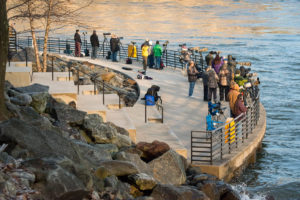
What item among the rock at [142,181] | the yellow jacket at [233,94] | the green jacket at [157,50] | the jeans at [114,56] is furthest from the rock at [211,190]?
the jeans at [114,56]

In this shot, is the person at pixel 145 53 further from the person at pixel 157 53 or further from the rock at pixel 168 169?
the rock at pixel 168 169

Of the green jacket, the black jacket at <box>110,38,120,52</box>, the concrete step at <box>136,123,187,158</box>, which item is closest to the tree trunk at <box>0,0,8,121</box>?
the concrete step at <box>136,123,187,158</box>

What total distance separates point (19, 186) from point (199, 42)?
49.3m

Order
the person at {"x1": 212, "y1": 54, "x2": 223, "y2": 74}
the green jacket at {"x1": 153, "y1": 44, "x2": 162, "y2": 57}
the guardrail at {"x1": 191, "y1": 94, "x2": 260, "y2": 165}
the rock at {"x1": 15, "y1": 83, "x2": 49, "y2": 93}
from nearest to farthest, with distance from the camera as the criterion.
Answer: the guardrail at {"x1": 191, "y1": 94, "x2": 260, "y2": 165} → the rock at {"x1": 15, "y1": 83, "x2": 49, "y2": 93} → the person at {"x1": 212, "y1": 54, "x2": 223, "y2": 74} → the green jacket at {"x1": 153, "y1": 44, "x2": 162, "y2": 57}

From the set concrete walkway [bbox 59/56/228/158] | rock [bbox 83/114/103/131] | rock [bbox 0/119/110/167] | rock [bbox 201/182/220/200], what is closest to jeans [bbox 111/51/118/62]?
concrete walkway [bbox 59/56/228/158]

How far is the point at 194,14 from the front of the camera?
9688cm

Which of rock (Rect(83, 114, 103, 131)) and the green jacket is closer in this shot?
rock (Rect(83, 114, 103, 131))

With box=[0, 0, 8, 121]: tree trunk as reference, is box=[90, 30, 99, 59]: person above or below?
below

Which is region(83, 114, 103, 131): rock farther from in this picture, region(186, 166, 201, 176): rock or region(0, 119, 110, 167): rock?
region(0, 119, 110, 167): rock

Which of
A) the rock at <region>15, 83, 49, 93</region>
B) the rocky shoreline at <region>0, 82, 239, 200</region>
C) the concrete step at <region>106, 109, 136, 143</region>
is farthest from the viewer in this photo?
the rock at <region>15, 83, 49, 93</region>

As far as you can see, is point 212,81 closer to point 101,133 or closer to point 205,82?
point 205,82

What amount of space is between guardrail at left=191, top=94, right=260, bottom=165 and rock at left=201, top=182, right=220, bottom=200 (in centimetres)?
179

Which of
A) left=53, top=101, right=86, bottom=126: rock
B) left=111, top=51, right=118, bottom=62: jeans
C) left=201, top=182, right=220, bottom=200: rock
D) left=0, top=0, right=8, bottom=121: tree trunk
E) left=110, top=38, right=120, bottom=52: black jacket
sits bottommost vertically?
left=201, top=182, right=220, bottom=200: rock

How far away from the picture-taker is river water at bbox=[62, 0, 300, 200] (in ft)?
64.6
